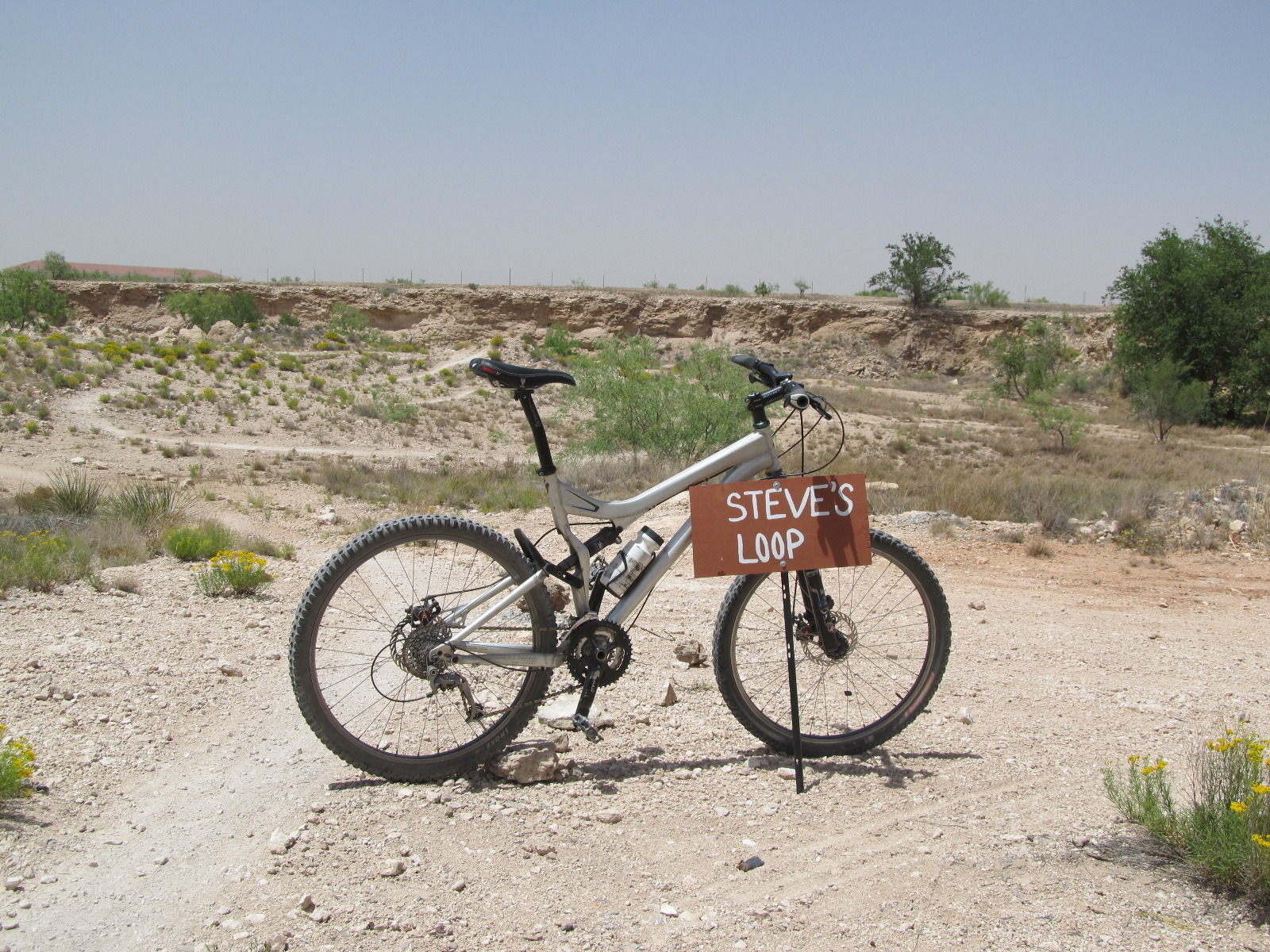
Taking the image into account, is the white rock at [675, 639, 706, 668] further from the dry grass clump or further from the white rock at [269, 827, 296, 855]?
the dry grass clump

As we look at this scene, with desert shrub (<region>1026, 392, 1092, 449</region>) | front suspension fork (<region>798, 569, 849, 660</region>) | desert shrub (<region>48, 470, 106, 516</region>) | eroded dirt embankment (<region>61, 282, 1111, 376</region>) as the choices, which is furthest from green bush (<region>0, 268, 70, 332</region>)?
front suspension fork (<region>798, 569, 849, 660</region>)

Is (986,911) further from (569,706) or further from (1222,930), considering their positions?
(569,706)

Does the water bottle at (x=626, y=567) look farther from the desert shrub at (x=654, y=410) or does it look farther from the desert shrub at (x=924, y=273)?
the desert shrub at (x=924, y=273)

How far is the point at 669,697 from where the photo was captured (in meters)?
4.43

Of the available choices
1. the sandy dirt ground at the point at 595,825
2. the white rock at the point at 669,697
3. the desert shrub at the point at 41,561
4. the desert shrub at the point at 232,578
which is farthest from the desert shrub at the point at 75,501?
the white rock at the point at 669,697

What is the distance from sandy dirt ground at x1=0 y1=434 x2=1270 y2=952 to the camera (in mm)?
2619

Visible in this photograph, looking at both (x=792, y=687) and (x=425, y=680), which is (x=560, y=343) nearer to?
(x=425, y=680)

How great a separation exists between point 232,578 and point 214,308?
48.3 meters

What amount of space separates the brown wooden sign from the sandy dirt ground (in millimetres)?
842

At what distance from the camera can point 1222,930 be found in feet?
8.56

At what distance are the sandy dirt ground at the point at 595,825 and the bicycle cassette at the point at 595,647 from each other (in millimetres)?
447

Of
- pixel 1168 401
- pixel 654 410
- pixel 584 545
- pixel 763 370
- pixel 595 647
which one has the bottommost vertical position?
pixel 595 647

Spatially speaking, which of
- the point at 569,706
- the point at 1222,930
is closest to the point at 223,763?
the point at 569,706

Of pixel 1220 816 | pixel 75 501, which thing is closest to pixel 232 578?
pixel 75 501
